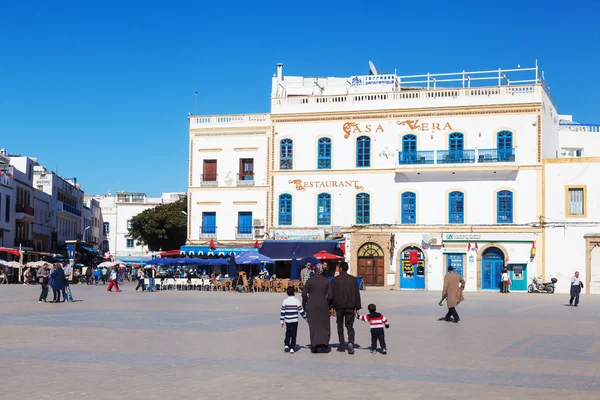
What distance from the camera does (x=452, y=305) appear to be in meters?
21.0

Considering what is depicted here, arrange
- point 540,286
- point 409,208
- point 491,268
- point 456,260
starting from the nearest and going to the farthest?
point 540,286 → point 491,268 → point 456,260 → point 409,208

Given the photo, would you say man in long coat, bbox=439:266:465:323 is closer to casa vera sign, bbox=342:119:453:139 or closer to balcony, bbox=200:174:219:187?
casa vera sign, bbox=342:119:453:139

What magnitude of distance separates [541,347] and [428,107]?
1275 inches

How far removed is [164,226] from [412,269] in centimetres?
2810

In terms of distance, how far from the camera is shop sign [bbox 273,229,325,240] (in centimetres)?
4756

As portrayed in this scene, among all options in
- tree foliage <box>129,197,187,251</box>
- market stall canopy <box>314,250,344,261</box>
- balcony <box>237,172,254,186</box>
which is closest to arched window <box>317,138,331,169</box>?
balcony <box>237,172,254,186</box>

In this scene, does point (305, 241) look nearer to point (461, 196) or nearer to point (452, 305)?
point (461, 196)

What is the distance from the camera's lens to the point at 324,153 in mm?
48031

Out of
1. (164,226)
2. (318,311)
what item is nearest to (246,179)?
(164,226)

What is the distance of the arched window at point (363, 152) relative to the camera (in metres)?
47.3

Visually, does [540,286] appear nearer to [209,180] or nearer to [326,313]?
[209,180]

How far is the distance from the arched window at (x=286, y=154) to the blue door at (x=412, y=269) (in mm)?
8575

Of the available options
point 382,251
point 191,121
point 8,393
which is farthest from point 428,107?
point 8,393

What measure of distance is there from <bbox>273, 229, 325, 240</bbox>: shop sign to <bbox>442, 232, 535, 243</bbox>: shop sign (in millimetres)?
7129
